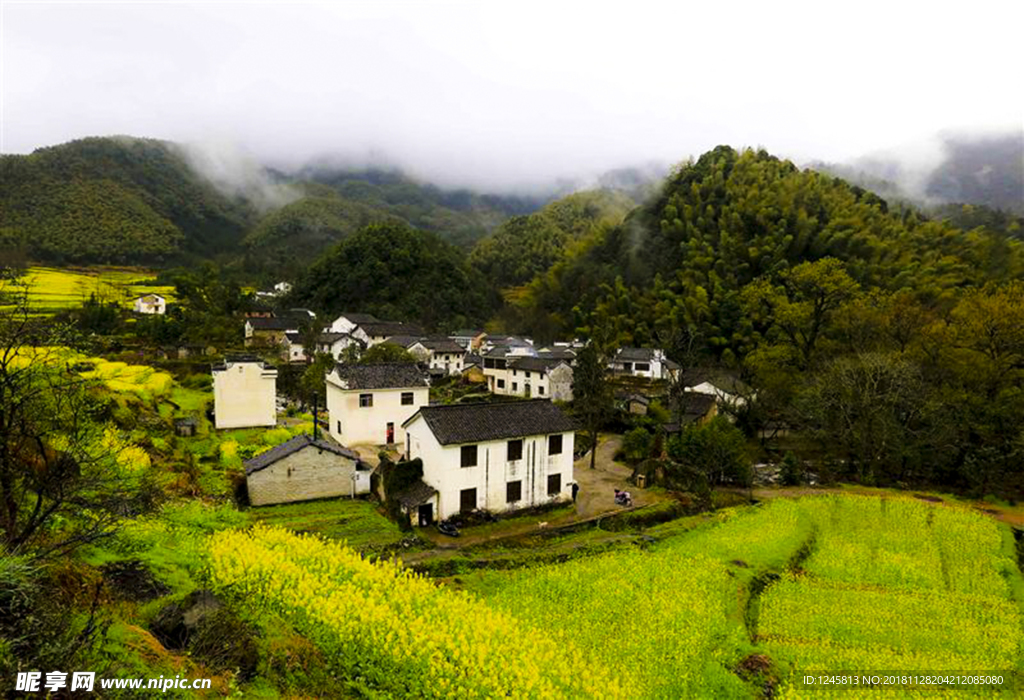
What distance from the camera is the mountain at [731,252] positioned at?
53.8 metres

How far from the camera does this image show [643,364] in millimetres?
50438

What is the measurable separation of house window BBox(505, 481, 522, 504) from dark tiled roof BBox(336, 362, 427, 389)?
1109 cm

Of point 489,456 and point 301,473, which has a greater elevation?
point 489,456

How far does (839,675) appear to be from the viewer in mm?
12102

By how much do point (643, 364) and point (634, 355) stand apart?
1200 millimetres

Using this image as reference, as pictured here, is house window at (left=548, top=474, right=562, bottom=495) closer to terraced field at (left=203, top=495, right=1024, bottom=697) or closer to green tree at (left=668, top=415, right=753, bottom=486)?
terraced field at (left=203, top=495, right=1024, bottom=697)

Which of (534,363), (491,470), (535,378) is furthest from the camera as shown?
(534,363)

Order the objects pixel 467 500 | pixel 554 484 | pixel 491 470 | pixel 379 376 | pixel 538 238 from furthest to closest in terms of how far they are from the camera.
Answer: pixel 538 238, pixel 379 376, pixel 554 484, pixel 491 470, pixel 467 500

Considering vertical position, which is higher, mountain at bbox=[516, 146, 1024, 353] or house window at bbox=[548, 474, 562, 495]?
mountain at bbox=[516, 146, 1024, 353]

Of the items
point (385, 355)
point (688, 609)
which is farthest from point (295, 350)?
point (688, 609)

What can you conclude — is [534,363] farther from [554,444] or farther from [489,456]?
[489,456]

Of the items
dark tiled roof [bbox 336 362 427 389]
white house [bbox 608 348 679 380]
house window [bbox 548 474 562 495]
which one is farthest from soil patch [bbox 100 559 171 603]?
white house [bbox 608 348 679 380]

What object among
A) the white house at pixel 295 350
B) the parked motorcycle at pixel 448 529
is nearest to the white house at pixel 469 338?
the white house at pixel 295 350

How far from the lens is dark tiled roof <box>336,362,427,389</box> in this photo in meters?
29.5
